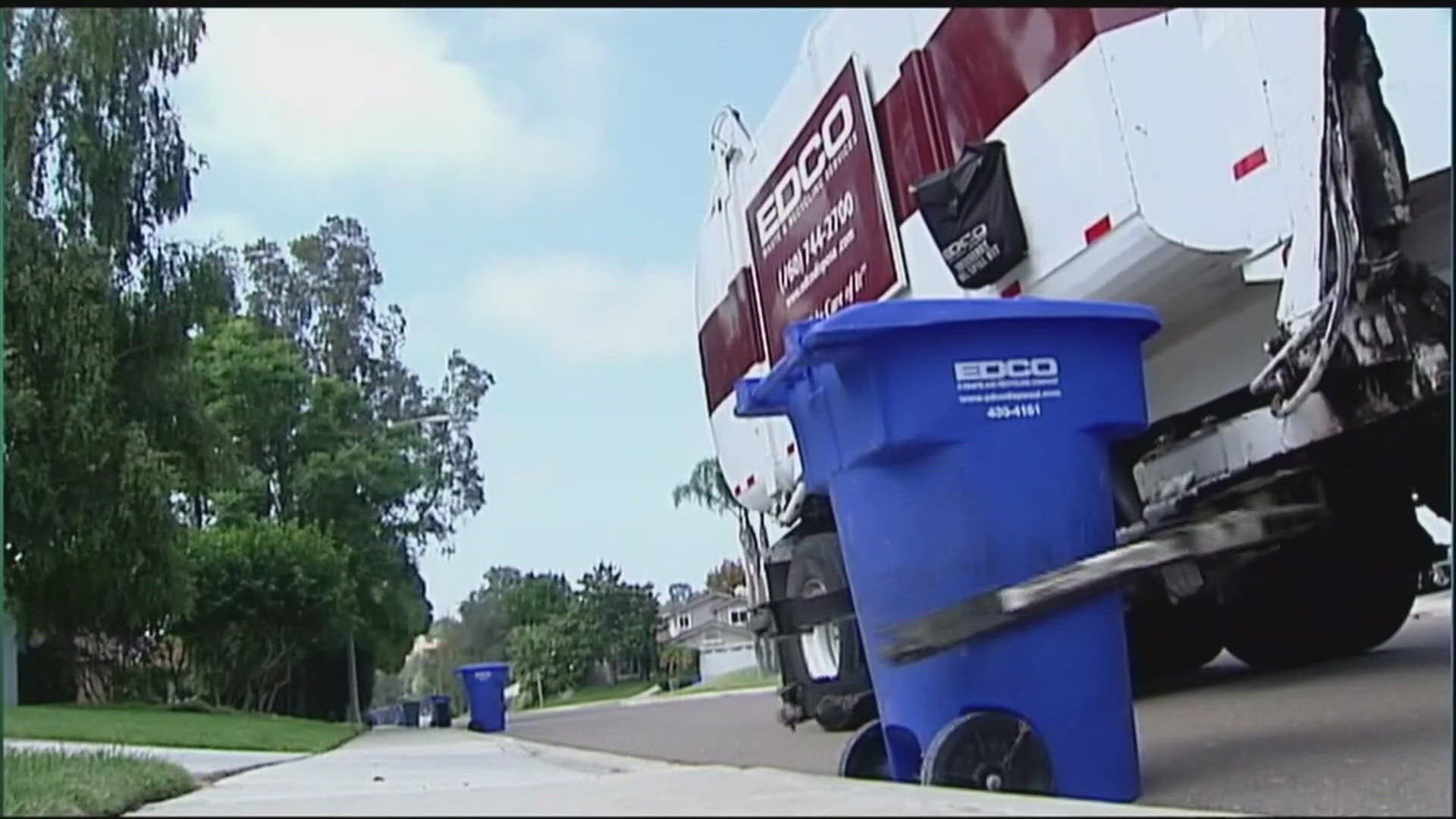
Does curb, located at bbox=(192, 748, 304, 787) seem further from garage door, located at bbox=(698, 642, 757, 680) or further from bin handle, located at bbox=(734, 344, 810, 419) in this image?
garage door, located at bbox=(698, 642, 757, 680)

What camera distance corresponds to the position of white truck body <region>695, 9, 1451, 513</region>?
201 inches

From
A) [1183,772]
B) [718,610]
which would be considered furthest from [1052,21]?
[718,610]

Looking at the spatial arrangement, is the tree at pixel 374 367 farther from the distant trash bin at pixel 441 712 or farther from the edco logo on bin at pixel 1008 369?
the edco logo on bin at pixel 1008 369

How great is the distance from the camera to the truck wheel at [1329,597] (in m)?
8.00

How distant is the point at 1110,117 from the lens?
6.10m

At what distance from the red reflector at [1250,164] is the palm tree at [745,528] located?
5.28 metres

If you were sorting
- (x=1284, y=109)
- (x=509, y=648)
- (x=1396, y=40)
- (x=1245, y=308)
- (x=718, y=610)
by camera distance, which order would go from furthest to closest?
(x=509, y=648) → (x=718, y=610) → (x=1245, y=308) → (x=1284, y=109) → (x=1396, y=40)

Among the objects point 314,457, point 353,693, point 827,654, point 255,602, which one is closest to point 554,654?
point 353,693

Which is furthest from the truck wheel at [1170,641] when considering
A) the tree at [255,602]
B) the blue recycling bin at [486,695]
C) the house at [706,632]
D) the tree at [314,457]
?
the house at [706,632]

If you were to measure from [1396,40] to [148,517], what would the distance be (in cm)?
1515

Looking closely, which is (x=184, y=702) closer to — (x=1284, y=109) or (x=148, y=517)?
(x=148, y=517)

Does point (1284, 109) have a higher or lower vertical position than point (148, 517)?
lower

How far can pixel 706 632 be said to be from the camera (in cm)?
4947

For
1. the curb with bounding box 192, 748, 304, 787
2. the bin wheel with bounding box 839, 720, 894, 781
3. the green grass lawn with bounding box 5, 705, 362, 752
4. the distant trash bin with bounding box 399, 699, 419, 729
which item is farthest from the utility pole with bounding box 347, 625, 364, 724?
the bin wheel with bounding box 839, 720, 894, 781
